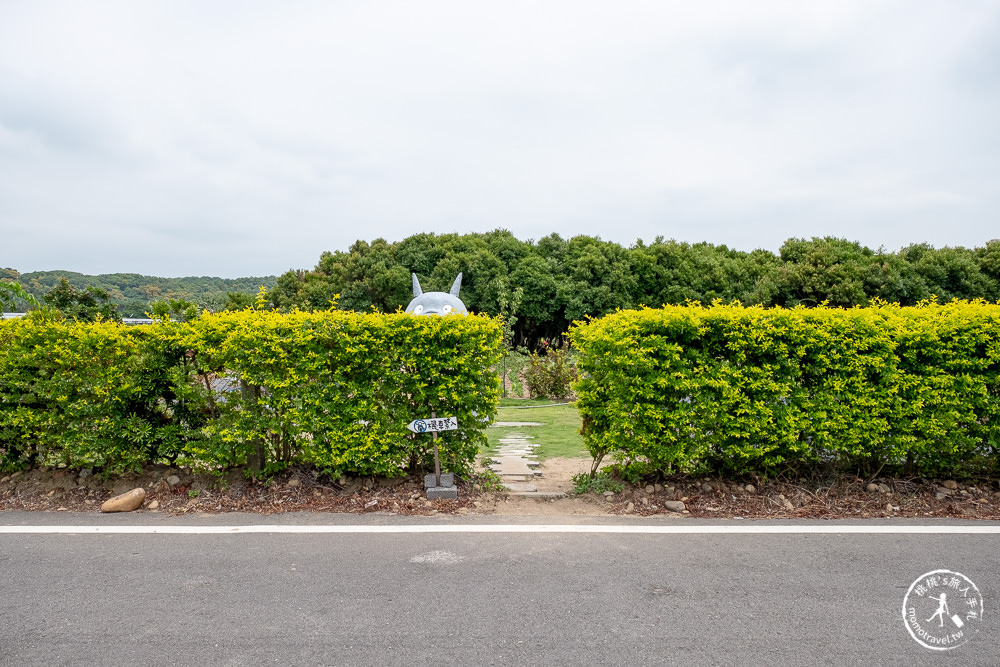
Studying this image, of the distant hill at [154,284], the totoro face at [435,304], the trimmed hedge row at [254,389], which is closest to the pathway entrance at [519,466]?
the trimmed hedge row at [254,389]

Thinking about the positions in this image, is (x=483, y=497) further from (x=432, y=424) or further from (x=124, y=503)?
(x=124, y=503)

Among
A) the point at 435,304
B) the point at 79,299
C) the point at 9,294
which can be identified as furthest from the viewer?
the point at 79,299

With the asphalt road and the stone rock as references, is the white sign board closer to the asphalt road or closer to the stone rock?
the asphalt road

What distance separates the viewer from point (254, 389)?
5559 mm

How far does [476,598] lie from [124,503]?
375 cm

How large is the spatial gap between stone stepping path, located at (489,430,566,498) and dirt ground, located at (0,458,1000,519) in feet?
0.86

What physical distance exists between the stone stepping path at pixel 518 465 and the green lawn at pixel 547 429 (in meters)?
0.15

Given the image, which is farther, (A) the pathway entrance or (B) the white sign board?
(A) the pathway entrance

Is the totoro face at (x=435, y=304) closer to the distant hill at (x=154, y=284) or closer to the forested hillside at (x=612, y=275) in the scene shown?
the forested hillside at (x=612, y=275)

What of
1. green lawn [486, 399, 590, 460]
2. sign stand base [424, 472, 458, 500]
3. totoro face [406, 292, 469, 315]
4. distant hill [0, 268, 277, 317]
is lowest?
green lawn [486, 399, 590, 460]

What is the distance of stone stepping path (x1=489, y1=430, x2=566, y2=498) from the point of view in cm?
598

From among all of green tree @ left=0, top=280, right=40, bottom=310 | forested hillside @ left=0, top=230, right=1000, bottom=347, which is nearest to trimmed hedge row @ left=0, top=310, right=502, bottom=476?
green tree @ left=0, top=280, right=40, bottom=310

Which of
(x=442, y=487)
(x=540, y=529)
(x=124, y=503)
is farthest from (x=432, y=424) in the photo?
(x=124, y=503)

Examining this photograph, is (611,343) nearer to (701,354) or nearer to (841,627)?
(701,354)
